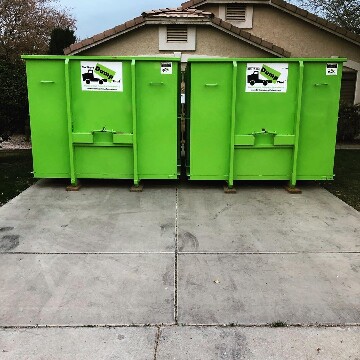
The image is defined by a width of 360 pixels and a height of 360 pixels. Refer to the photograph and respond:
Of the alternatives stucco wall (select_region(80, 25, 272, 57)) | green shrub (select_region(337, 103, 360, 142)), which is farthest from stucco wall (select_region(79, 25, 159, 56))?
green shrub (select_region(337, 103, 360, 142))

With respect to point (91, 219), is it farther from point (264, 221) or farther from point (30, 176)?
point (30, 176)

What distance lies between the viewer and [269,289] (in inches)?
138

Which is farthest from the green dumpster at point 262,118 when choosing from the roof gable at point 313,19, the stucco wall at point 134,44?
the roof gable at point 313,19

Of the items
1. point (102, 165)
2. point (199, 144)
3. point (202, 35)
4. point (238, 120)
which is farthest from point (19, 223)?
point (202, 35)

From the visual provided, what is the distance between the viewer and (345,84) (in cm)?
1245

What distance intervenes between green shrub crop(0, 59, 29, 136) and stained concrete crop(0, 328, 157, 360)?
235 inches

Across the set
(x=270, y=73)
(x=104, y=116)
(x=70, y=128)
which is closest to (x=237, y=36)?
(x=270, y=73)

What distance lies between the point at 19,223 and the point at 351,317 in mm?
3971

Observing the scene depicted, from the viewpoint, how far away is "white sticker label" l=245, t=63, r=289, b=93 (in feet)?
20.9

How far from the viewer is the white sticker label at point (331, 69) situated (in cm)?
640

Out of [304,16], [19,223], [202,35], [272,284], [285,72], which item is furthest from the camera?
[304,16]

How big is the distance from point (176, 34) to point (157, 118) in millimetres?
4980

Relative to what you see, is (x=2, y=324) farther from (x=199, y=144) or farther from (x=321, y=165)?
(x=321, y=165)

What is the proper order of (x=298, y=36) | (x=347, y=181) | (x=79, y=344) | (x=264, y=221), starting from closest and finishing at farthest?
(x=79, y=344) < (x=264, y=221) < (x=347, y=181) < (x=298, y=36)
